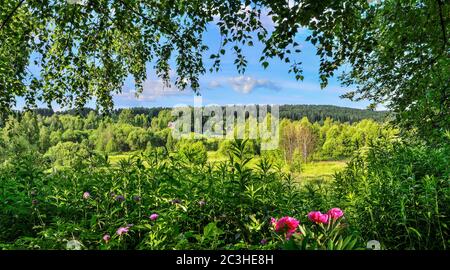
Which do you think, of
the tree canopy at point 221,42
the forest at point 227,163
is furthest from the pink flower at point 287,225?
the tree canopy at point 221,42

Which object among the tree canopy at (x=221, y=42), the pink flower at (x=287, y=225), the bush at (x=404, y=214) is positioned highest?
the tree canopy at (x=221, y=42)

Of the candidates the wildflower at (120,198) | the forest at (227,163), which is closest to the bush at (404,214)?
the forest at (227,163)

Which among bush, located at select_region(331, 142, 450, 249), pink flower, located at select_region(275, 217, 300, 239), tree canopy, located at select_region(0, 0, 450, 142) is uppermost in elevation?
tree canopy, located at select_region(0, 0, 450, 142)

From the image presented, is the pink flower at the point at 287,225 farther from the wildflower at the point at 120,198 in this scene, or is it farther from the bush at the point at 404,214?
the wildflower at the point at 120,198

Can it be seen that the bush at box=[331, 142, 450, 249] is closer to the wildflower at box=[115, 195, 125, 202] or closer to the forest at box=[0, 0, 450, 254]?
the forest at box=[0, 0, 450, 254]

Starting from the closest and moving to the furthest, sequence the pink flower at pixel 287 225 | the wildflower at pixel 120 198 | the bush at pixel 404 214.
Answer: the pink flower at pixel 287 225, the bush at pixel 404 214, the wildflower at pixel 120 198

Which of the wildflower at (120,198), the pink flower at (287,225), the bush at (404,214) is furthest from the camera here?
the wildflower at (120,198)

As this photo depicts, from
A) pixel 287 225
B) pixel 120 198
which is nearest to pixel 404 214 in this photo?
pixel 287 225

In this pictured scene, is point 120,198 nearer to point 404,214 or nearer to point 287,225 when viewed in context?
point 287,225

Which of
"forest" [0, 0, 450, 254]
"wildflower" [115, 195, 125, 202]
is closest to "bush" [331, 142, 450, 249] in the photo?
"forest" [0, 0, 450, 254]

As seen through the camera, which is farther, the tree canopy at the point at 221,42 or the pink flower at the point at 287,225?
the tree canopy at the point at 221,42

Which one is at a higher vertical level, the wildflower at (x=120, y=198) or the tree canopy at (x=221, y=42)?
the tree canopy at (x=221, y=42)

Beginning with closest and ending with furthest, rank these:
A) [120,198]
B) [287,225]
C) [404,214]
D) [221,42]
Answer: [287,225] → [404,214] → [120,198] → [221,42]
